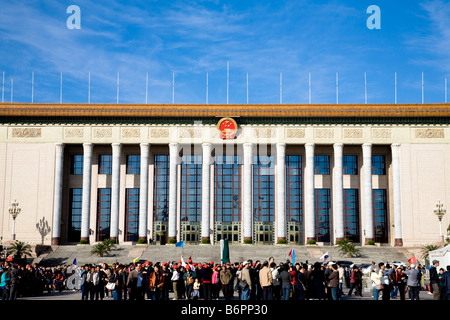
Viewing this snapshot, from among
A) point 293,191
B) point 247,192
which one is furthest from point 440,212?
point 247,192

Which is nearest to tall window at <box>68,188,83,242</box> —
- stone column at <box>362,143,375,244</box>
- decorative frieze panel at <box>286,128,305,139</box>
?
decorative frieze panel at <box>286,128,305,139</box>

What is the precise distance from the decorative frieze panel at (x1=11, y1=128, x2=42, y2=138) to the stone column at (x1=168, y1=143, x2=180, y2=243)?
12.7m

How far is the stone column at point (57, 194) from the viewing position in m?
50.3

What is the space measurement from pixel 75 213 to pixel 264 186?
727 inches

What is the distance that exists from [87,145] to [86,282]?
1211 inches

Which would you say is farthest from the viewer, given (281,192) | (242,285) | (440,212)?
(281,192)

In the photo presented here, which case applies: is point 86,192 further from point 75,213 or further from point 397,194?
point 397,194

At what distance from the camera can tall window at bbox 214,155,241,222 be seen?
5319 centimetres

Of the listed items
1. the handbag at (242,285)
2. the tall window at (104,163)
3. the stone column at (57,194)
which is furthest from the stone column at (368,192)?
the handbag at (242,285)

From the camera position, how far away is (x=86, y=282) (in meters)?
22.9

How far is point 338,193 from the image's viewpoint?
51.0m

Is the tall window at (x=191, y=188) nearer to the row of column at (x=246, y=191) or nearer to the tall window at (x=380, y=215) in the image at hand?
the row of column at (x=246, y=191)

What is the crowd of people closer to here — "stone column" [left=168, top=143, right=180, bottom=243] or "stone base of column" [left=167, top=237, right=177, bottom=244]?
"stone base of column" [left=167, top=237, right=177, bottom=244]

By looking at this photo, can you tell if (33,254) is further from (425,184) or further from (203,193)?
(425,184)
